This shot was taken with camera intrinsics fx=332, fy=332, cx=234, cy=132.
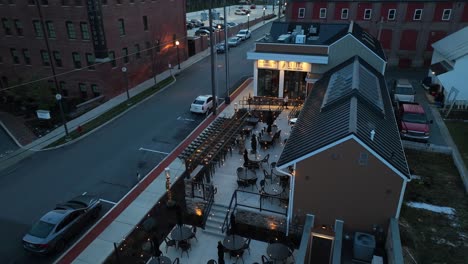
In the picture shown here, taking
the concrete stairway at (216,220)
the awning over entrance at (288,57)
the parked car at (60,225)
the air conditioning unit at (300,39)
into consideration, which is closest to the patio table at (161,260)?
the concrete stairway at (216,220)

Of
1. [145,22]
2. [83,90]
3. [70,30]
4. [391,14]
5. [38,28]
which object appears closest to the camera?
[70,30]

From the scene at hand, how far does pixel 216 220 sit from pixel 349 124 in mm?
8042

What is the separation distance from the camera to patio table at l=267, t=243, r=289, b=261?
45.4 feet

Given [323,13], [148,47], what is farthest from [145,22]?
[323,13]

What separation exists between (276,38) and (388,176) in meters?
22.0

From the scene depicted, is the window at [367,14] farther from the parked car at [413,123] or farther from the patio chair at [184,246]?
the patio chair at [184,246]

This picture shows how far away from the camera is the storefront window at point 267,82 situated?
101ft

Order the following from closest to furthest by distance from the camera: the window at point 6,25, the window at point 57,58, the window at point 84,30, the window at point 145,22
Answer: the window at point 84,30
the window at point 57,58
the window at point 6,25
the window at point 145,22

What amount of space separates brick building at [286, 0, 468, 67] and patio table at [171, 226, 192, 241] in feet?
125

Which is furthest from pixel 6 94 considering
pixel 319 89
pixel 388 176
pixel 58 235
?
pixel 388 176

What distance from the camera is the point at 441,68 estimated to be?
1288 inches

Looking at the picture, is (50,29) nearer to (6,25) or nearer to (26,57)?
(26,57)

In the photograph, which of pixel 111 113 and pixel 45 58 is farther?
pixel 45 58

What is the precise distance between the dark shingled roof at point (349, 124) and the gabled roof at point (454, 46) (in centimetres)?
1472
